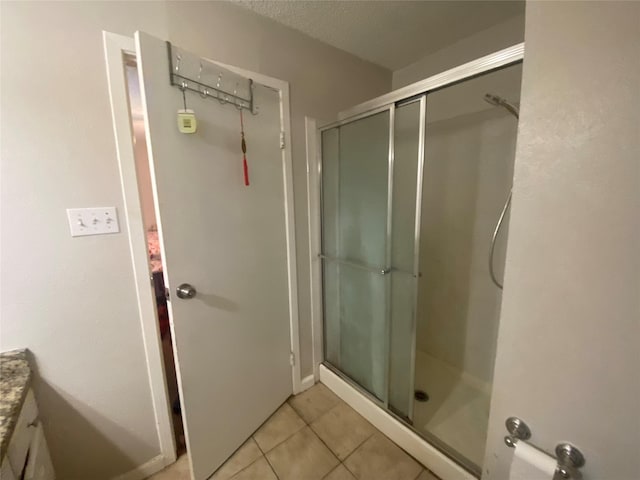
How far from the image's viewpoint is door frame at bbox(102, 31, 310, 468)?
41.6 inches

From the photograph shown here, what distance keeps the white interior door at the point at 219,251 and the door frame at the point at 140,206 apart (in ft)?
0.16

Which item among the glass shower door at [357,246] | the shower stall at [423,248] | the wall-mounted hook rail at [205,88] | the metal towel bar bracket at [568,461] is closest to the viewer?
the metal towel bar bracket at [568,461]

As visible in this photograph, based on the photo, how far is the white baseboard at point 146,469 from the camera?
129cm

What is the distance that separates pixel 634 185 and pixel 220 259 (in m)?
1.36

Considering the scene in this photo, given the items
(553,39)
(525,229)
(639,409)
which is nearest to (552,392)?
(639,409)

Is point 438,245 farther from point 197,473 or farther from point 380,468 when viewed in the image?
point 197,473

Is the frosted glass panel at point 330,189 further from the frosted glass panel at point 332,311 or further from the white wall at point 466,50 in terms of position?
the white wall at point 466,50

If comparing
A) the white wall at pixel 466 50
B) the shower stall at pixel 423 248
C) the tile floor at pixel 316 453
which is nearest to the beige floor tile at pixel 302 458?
the tile floor at pixel 316 453

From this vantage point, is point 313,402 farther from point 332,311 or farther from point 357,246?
point 357,246

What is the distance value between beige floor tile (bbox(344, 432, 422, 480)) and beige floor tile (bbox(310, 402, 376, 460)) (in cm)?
5

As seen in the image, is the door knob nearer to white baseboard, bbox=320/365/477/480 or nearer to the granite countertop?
the granite countertop

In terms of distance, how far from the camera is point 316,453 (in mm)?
1428

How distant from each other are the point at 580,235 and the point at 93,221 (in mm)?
1602

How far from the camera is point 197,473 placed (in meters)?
1.26
